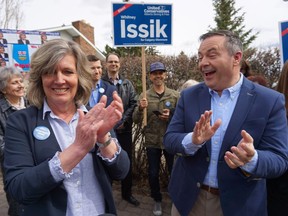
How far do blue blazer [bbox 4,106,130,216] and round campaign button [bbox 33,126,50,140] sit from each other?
0.02 m

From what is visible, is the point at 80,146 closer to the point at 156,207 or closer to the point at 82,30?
the point at 156,207

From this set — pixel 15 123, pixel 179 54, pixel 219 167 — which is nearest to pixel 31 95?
pixel 15 123

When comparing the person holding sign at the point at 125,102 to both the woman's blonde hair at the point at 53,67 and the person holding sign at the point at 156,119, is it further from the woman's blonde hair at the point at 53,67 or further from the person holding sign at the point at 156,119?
the woman's blonde hair at the point at 53,67

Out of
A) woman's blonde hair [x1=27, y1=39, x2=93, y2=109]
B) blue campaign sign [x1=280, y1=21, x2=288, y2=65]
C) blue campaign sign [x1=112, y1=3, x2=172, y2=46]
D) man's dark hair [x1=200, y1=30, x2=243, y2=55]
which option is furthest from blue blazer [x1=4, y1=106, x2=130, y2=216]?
blue campaign sign [x1=280, y1=21, x2=288, y2=65]

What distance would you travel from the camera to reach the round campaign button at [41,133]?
142 cm

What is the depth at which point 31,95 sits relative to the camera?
1.58 metres

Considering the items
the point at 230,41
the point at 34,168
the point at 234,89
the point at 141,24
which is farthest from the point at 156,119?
the point at 34,168

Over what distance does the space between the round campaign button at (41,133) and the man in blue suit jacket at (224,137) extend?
36.5 inches

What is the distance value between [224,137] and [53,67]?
4.01 ft

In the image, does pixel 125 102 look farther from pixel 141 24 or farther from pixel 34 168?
pixel 34 168

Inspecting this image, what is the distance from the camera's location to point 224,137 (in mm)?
1757

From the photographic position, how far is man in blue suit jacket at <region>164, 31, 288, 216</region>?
65.6 inches

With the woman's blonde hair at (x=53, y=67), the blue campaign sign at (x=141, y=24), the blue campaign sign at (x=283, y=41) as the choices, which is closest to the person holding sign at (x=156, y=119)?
the blue campaign sign at (x=141, y=24)

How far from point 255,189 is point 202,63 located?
98cm
